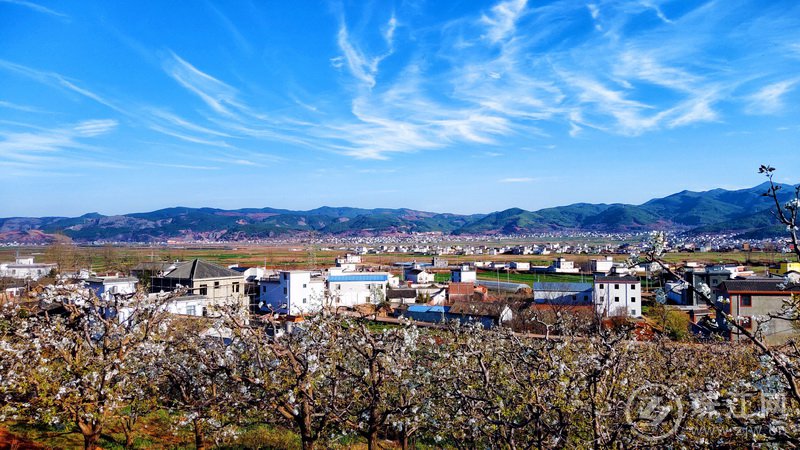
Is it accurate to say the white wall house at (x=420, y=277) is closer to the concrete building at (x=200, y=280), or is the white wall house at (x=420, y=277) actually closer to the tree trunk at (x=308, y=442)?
the concrete building at (x=200, y=280)

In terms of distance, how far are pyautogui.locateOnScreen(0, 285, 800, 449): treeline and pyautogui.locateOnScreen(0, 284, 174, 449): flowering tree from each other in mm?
37

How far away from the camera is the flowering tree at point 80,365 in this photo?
27.5 ft

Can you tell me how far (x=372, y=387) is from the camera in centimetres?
720

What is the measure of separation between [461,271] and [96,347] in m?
52.6

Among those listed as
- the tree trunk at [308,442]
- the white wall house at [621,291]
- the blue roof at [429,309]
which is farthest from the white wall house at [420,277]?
the tree trunk at [308,442]

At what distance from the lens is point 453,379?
874 cm

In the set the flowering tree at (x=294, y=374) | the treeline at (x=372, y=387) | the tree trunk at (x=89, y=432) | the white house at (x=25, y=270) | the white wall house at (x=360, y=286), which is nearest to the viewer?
the treeline at (x=372, y=387)

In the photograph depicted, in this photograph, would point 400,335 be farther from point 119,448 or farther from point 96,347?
point 119,448

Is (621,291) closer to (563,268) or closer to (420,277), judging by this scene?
(420,277)

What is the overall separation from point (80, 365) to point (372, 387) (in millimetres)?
5299

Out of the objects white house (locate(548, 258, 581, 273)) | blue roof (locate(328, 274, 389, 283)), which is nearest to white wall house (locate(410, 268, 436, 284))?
blue roof (locate(328, 274, 389, 283))

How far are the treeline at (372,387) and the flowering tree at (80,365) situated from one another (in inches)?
1.5

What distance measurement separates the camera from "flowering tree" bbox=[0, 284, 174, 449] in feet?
27.5

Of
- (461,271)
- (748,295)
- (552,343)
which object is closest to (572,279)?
(461,271)
